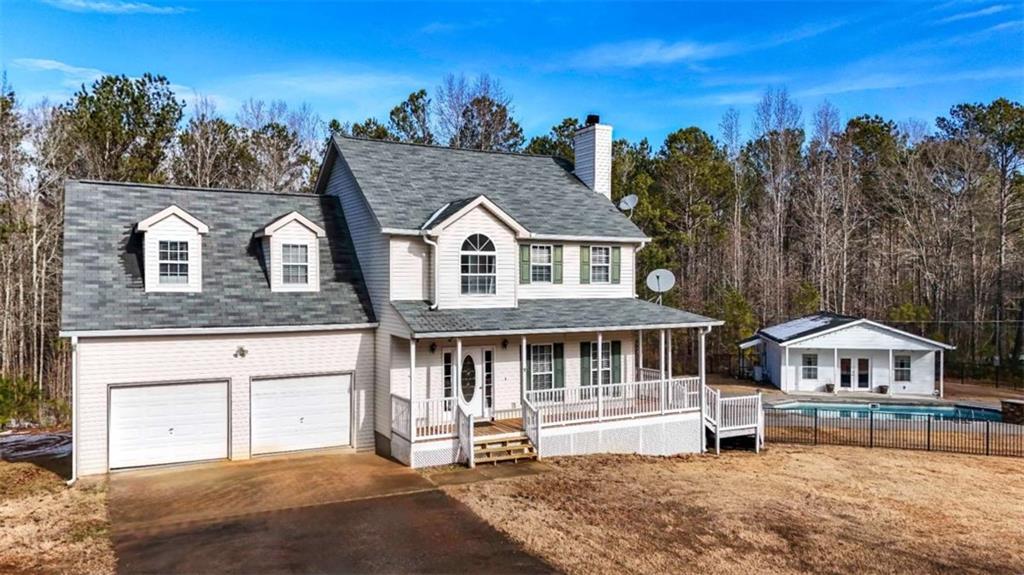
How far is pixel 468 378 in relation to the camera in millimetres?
16844

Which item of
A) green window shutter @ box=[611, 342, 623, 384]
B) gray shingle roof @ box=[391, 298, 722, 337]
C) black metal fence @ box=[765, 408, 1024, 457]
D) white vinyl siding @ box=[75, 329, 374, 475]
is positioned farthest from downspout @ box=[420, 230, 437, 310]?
black metal fence @ box=[765, 408, 1024, 457]

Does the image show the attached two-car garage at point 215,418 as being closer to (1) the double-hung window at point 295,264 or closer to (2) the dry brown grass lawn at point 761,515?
(1) the double-hung window at point 295,264

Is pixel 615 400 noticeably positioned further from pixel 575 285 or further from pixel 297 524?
pixel 297 524

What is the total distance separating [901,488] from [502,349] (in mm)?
9670

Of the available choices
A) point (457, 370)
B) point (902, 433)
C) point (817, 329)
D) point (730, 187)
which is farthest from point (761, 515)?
point (730, 187)

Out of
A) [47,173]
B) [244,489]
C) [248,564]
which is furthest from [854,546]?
[47,173]

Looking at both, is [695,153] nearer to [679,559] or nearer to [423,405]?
[423,405]

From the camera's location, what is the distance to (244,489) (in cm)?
1250

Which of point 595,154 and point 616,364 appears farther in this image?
point 595,154

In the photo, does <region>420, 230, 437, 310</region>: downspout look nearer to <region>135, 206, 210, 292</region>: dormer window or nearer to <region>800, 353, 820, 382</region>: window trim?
<region>135, 206, 210, 292</region>: dormer window

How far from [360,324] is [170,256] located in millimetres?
4551

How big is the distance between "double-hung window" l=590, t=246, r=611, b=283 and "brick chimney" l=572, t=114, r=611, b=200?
9.19 ft

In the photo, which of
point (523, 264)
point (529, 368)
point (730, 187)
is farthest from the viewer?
point (730, 187)

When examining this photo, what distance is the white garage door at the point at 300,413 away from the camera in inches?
588
